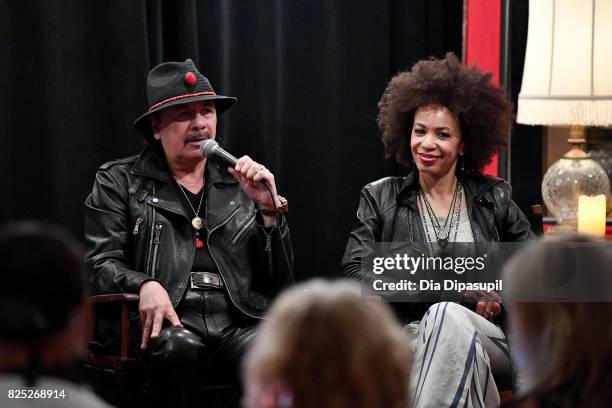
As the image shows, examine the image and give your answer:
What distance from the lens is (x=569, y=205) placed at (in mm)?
3572

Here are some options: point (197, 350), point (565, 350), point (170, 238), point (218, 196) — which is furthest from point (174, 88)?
point (565, 350)

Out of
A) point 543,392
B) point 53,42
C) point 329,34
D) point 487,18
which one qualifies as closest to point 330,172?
point 329,34

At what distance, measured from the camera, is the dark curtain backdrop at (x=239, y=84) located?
3439 mm

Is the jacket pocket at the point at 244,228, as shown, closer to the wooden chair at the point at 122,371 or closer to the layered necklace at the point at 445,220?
the wooden chair at the point at 122,371

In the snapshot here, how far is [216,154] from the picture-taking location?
112 inches

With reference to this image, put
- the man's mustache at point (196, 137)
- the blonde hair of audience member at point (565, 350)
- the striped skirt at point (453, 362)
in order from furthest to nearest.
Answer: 1. the man's mustache at point (196, 137)
2. the striped skirt at point (453, 362)
3. the blonde hair of audience member at point (565, 350)

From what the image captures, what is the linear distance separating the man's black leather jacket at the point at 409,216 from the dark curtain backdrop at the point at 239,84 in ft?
2.12

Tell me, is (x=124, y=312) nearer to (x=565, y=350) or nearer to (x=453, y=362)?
(x=453, y=362)

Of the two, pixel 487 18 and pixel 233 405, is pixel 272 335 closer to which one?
pixel 233 405

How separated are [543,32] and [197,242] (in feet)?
4.50

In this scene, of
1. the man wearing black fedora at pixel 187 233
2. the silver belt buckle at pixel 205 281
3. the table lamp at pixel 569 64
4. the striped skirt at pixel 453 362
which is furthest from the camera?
the table lamp at pixel 569 64

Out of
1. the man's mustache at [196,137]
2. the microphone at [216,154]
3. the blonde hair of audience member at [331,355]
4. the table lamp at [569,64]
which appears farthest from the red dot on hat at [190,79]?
the blonde hair of audience member at [331,355]

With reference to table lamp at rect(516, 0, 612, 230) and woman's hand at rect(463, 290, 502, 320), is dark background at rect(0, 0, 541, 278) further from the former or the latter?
woman's hand at rect(463, 290, 502, 320)

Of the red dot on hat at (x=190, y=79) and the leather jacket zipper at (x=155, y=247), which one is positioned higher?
the red dot on hat at (x=190, y=79)
